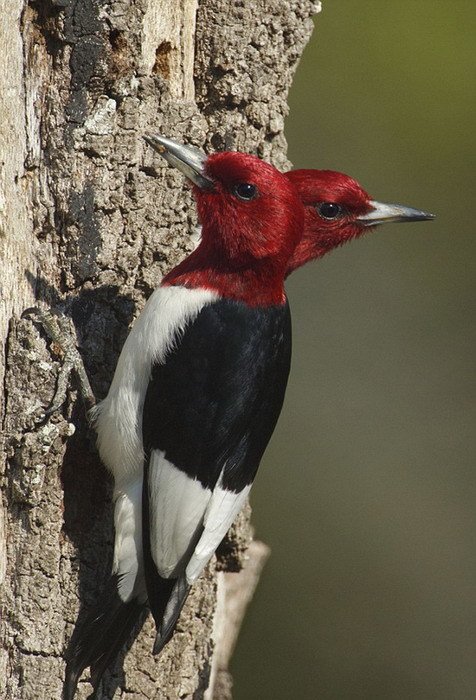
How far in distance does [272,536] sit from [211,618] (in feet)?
6.61

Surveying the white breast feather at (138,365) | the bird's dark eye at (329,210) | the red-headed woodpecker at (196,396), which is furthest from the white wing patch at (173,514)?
the bird's dark eye at (329,210)

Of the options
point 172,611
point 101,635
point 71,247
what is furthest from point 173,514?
point 71,247

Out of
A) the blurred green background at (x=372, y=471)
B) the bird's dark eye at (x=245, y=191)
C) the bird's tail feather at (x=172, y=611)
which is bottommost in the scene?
the blurred green background at (x=372, y=471)

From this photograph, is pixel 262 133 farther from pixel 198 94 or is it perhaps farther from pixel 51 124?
pixel 51 124

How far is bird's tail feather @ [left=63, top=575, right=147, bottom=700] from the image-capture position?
10.7ft

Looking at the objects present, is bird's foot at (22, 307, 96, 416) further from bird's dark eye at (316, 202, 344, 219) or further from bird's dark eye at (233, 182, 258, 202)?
bird's dark eye at (316, 202, 344, 219)

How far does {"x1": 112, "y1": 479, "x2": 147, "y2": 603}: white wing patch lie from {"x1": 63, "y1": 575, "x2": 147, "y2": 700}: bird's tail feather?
0.08ft

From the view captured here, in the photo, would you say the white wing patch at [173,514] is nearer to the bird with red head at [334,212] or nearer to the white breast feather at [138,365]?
the white breast feather at [138,365]

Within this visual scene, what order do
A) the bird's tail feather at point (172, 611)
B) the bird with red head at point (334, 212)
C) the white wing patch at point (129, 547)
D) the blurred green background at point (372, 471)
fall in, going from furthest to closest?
the blurred green background at point (372, 471), the bird with red head at point (334, 212), the white wing patch at point (129, 547), the bird's tail feather at point (172, 611)

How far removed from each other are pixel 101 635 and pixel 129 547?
0.25 meters

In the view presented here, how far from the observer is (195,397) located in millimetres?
3264

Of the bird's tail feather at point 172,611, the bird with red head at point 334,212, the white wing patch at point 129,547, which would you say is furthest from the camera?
the bird with red head at point 334,212

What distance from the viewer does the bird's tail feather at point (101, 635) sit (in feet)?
10.7

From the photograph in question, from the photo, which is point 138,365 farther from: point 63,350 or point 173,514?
point 173,514
